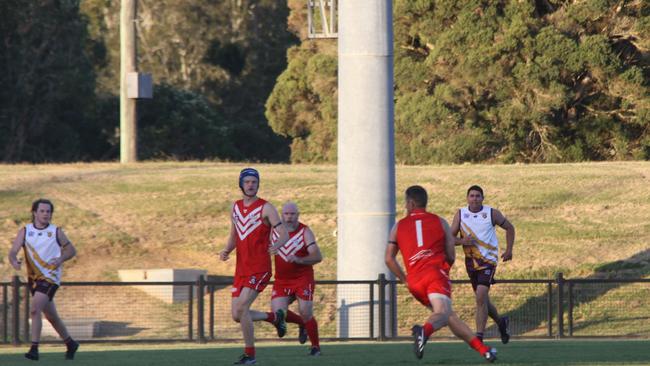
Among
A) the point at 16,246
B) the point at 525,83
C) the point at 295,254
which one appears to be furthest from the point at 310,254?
the point at 525,83

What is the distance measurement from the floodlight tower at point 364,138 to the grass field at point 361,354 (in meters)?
2.98

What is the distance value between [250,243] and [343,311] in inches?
337

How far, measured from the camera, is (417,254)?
13094 mm

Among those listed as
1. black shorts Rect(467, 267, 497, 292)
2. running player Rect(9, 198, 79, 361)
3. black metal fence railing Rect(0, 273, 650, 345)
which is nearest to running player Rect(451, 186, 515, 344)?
black shorts Rect(467, 267, 497, 292)

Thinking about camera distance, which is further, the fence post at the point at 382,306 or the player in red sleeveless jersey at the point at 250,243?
the fence post at the point at 382,306

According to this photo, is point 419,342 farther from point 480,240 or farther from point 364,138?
point 364,138

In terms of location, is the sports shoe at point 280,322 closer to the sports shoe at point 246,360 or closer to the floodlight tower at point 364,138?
the sports shoe at point 246,360

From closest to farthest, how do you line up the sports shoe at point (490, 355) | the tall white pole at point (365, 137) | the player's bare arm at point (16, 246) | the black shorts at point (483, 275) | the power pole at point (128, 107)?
the sports shoe at point (490, 355) → the player's bare arm at point (16, 246) → the black shorts at point (483, 275) → the tall white pole at point (365, 137) → the power pole at point (128, 107)

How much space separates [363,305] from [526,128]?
21.6 metres

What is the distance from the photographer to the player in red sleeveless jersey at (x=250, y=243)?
13805 millimetres

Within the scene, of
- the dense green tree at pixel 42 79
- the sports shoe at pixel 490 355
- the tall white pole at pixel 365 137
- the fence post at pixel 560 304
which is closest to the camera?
the sports shoe at pixel 490 355

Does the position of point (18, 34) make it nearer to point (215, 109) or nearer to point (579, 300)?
point (215, 109)

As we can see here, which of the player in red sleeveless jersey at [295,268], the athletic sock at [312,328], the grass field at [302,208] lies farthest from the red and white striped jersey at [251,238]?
the grass field at [302,208]

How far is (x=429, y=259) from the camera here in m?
13.1
